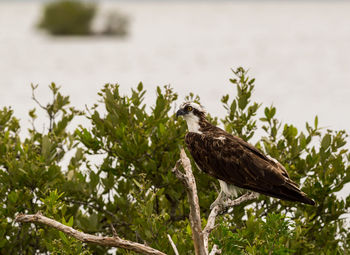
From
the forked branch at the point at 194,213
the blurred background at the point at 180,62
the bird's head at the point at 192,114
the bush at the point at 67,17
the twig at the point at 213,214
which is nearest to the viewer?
the forked branch at the point at 194,213

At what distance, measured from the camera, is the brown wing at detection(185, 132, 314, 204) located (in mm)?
7379

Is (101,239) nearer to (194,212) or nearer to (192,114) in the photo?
(194,212)

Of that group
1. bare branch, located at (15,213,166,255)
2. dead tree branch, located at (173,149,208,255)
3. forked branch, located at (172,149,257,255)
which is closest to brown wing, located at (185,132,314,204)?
forked branch, located at (172,149,257,255)

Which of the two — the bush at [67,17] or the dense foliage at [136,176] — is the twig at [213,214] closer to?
the dense foliage at [136,176]

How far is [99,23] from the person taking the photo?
72.6 metres

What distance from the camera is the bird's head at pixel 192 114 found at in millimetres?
8320

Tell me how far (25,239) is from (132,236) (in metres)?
1.53

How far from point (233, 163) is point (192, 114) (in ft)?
3.19

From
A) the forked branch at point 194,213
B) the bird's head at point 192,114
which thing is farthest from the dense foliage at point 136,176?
the forked branch at point 194,213

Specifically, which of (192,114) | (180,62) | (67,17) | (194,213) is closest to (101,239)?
(194,213)

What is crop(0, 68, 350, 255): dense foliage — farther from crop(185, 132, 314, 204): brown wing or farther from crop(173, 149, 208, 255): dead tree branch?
crop(173, 149, 208, 255): dead tree branch

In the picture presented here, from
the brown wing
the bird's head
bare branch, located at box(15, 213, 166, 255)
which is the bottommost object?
bare branch, located at box(15, 213, 166, 255)

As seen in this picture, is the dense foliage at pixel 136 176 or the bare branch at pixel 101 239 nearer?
the bare branch at pixel 101 239

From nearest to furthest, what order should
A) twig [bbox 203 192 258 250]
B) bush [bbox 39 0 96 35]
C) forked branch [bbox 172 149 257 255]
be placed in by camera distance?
forked branch [bbox 172 149 257 255] → twig [bbox 203 192 258 250] → bush [bbox 39 0 96 35]
